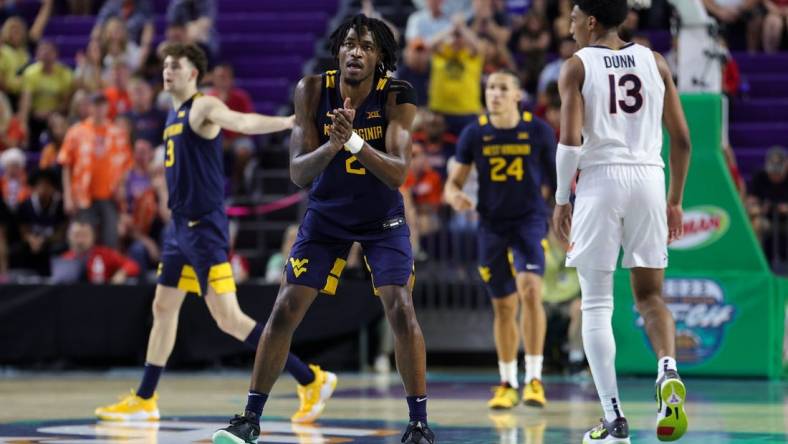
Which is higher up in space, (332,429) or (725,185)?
(725,185)

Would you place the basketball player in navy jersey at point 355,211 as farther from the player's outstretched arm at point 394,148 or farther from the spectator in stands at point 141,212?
the spectator in stands at point 141,212

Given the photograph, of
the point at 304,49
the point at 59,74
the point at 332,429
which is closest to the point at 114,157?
the point at 59,74

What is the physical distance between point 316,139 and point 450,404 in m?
3.66

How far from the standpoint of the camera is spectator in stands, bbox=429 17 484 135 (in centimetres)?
1628

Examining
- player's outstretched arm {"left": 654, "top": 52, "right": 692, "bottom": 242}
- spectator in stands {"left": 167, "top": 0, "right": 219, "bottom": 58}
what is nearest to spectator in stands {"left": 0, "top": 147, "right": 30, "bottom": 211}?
spectator in stands {"left": 167, "top": 0, "right": 219, "bottom": 58}

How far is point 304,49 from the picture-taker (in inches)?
757

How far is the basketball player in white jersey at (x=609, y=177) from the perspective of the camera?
6.55 m

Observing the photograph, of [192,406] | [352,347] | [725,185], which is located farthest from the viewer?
[352,347]

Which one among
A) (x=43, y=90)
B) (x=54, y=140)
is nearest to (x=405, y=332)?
(x=54, y=140)

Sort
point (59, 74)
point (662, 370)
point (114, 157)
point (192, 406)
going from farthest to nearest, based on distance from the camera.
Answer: point (59, 74) → point (114, 157) → point (192, 406) → point (662, 370)

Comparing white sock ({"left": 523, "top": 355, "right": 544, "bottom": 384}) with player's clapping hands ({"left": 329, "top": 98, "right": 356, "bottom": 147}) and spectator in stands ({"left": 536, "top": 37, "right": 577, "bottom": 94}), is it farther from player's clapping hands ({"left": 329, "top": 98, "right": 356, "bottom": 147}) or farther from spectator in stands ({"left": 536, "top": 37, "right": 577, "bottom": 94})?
spectator in stands ({"left": 536, "top": 37, "right": 577, "bottom": 94})

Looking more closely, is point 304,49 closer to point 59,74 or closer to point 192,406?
point 59,74

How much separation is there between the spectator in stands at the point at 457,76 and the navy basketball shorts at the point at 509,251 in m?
6.27

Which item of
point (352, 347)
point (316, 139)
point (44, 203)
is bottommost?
point (352, 347)
